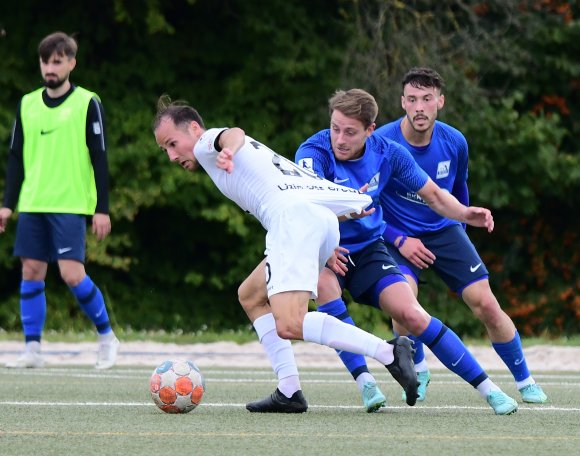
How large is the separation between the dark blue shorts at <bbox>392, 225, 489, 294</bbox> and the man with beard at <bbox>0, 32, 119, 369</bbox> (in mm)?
2587

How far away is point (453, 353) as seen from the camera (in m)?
6.53

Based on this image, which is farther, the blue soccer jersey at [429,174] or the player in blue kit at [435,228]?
the blue soccer jersey at [429,174]

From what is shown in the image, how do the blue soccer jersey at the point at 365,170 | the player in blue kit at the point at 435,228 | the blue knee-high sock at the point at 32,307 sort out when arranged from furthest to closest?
1. the blue knee-high sock at the point at 32,307
2. the player in blue kit at the point at 435,228
3. the blue soccer jersey at the point at 365,170

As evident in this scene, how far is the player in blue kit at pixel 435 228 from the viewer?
7.56 metres

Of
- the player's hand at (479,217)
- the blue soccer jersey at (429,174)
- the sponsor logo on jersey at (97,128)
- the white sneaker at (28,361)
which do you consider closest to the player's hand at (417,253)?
the blue soccer jersey at (429,174)

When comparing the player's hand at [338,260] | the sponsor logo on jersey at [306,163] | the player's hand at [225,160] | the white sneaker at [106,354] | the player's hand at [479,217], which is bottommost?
the white sneaker at [106,354]

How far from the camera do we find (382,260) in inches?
270

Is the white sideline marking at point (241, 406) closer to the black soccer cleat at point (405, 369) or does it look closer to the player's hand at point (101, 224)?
the black soccer cleat at point (405, 369)

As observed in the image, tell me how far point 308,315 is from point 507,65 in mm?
12426

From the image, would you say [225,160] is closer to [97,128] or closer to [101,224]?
[101,224]

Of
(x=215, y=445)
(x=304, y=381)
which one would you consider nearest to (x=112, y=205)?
(x=304, y=381)

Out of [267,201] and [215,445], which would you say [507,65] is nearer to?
[267,201]

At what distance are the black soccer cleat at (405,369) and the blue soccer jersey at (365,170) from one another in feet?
3.14

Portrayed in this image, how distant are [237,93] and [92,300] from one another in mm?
8342
